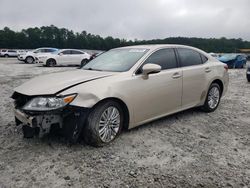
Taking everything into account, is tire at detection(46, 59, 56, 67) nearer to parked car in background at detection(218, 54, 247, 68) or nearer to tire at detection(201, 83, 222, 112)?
parked car in background at detection(218, 54, 247, 68)

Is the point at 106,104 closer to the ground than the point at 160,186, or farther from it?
farther from it

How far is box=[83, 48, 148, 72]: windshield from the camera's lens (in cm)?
404

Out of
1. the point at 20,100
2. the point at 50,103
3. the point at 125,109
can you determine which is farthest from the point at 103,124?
the point at 20,100

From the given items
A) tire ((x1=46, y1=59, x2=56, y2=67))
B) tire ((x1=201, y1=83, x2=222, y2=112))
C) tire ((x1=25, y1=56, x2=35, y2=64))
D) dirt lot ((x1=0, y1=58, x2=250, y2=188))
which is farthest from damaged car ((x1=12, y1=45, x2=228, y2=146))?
tire ((x1=25, y1=56, x2=35, y2=64))

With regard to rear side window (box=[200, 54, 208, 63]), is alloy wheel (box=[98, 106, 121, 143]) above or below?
below

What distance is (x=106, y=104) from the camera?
3447mm

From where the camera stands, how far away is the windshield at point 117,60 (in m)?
4.04

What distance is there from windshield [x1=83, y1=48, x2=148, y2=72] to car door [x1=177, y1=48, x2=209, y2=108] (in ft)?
3.15

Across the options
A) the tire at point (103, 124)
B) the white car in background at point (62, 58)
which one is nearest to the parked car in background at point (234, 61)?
the white car in background at point (62, 58)

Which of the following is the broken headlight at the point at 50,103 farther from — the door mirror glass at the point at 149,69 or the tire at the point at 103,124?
the door mirror glass at the point at 149,69

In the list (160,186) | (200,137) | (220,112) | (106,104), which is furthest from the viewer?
(220,112)

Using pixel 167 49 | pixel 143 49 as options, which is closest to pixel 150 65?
pixel 143 49

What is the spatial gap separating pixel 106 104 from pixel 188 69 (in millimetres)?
2051

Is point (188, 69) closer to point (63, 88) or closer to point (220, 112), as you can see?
point (220, 112)
